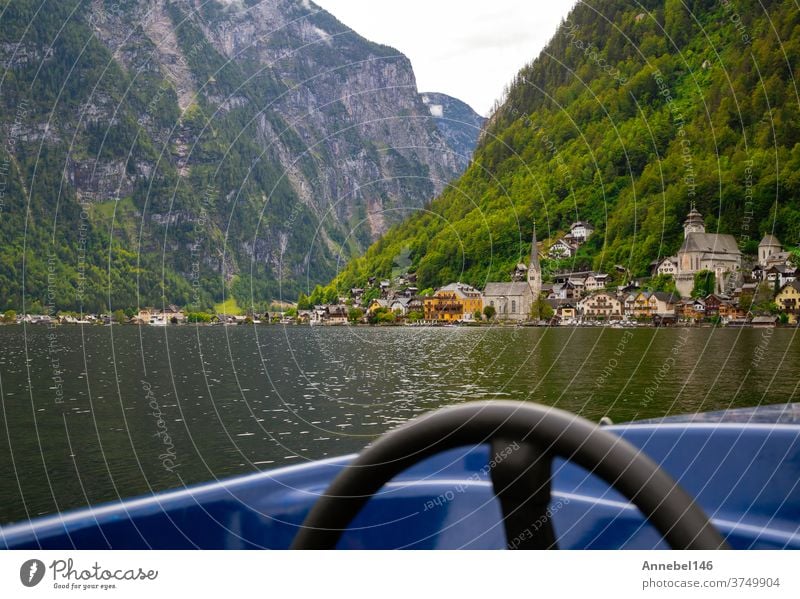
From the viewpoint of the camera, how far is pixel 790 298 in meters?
34.1

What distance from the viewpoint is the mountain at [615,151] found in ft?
10.6

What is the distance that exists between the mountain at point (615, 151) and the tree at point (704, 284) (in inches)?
114

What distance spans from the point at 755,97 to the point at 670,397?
7.89 m

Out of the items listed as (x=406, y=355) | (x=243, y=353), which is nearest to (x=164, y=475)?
(x=406, y=355)

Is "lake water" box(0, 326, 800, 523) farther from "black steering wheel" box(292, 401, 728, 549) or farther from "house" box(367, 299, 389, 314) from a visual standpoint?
"black steering wheel" box(292, 401, 728, 549)

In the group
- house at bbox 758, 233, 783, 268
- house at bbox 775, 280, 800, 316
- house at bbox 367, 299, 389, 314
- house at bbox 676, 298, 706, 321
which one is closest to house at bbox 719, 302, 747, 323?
house at bbox 676, 298, 706, 321

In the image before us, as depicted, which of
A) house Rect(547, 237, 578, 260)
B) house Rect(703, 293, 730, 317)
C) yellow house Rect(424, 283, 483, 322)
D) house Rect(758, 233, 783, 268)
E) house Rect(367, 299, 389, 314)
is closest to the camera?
house Rect(547, 237, 578, 260)

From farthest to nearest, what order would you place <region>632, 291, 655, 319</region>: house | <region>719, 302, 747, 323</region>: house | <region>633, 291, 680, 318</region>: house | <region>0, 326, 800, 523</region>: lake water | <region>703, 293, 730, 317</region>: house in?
<region>703, 293, 730, 317</region>: house
<region>719, 302, 747, 323</region>: house
<region>633, 291, 680, 318</region>: house
<region>632, 291, 655, 319</region>: house
<region>0, 326, 800, 523</region>: lake water

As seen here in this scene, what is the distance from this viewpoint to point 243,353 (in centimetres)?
3694

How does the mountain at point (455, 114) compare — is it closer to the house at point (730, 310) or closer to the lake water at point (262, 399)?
the lake water at point (262, 399)

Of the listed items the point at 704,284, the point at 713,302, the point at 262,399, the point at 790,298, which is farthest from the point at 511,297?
the point at 790,298

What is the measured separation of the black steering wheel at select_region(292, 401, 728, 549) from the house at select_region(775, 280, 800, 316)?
3676 centimetres

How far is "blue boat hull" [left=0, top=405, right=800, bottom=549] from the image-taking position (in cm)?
124

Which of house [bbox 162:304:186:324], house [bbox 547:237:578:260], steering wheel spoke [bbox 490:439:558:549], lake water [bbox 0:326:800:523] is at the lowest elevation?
lake water [bbox 0:326:800:523]
